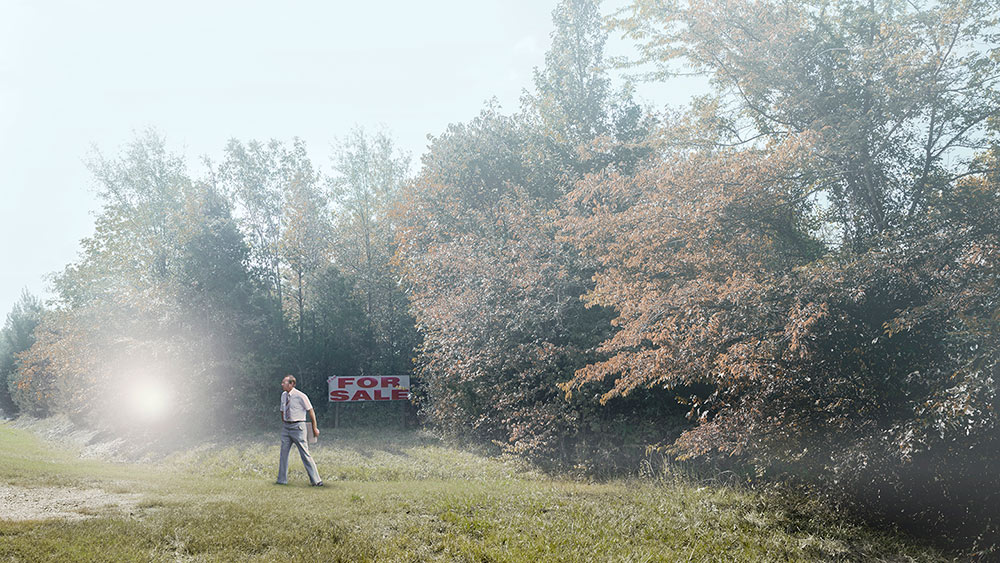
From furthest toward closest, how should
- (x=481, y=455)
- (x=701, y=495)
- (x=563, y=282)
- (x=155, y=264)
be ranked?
(x=155, y=264) → (x=481, y=455) → (x=563, y=282) → (x=701, y=495)

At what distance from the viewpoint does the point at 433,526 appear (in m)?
6.59

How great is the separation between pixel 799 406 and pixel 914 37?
23.8ft

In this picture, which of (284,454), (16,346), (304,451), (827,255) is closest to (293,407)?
(304,451)

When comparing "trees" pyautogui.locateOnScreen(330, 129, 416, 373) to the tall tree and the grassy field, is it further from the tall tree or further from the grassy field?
the grassy field

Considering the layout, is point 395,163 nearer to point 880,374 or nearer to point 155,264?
point 155,264

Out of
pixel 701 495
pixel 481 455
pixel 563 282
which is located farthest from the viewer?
pixel 481 455

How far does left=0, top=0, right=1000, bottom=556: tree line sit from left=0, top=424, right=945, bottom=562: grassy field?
116 centimetres

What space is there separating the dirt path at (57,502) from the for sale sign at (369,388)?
46.1 feet

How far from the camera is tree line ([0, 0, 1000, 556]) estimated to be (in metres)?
8.20

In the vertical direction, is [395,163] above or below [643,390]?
above

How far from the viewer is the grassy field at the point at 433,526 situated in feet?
18.2

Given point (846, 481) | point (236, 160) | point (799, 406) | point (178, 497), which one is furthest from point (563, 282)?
point (236, 160)

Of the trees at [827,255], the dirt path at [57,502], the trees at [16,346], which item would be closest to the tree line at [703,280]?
the trees at [827,255]

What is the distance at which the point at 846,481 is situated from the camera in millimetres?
8305
